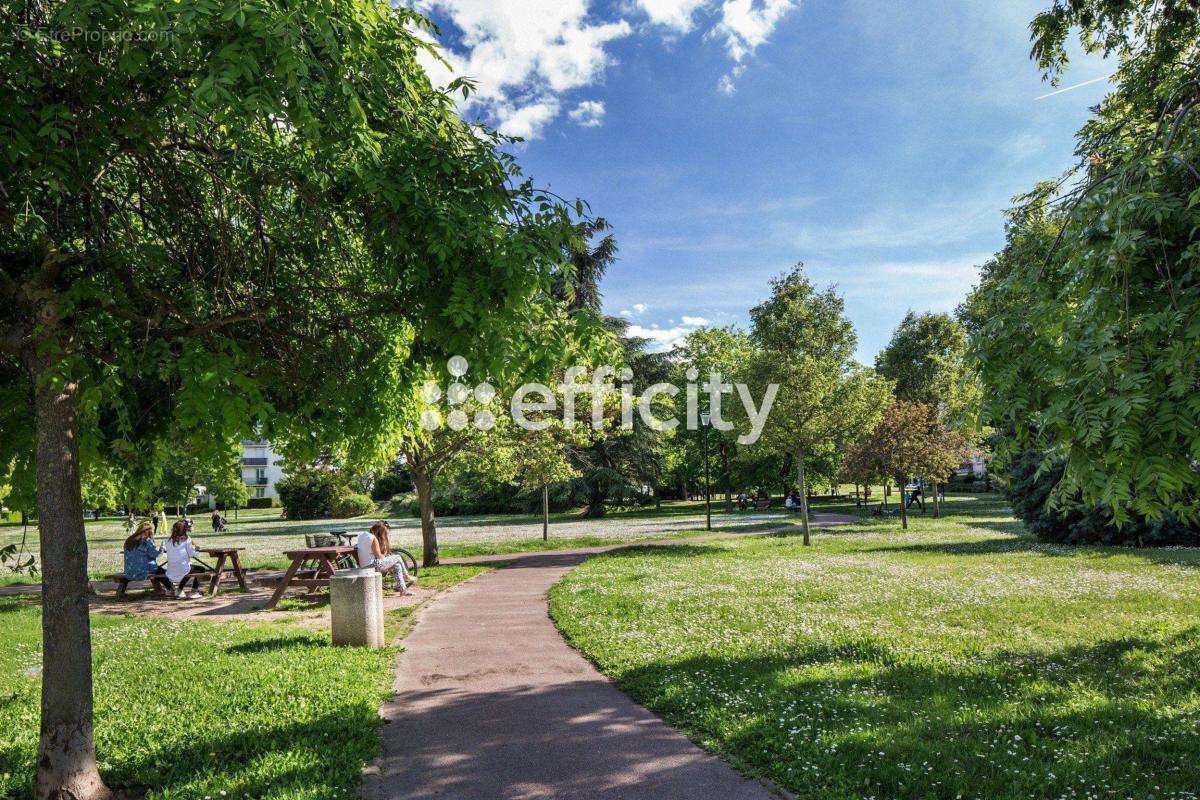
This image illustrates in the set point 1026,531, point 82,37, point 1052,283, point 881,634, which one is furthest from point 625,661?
point 1026,531

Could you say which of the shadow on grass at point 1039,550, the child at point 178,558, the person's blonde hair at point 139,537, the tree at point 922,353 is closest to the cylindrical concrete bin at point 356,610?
the child at point 178,558

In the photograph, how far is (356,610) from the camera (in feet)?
29.1

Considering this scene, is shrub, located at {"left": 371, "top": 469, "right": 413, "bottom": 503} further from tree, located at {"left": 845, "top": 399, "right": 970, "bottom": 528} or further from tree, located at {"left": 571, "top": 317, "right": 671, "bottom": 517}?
tree, located at {"left": 845, "top": 399, "right": 970, "bottom": 528}

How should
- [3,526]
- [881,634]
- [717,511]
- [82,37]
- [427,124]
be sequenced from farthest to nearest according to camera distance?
1. [3,526]
2. [717,511]
3. [881,634]
4. [427,124]
5. [82,37]

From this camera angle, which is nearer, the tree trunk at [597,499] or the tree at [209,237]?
the tree at [209,237]

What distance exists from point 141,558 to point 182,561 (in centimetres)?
161

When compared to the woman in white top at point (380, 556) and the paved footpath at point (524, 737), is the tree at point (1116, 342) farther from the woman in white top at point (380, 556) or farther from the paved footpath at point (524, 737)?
the woman in white top at point (380, 556)

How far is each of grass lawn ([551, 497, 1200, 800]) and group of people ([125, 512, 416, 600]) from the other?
3.28 m

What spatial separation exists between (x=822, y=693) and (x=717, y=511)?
40.7 metres

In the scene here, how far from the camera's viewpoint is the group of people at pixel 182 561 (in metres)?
13.3

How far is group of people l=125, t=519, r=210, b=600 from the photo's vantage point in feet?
45.6

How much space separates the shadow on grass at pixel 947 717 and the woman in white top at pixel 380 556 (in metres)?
6.79

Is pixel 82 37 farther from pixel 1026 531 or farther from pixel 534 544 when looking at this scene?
pixel 1026 531

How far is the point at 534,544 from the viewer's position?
2539cm
